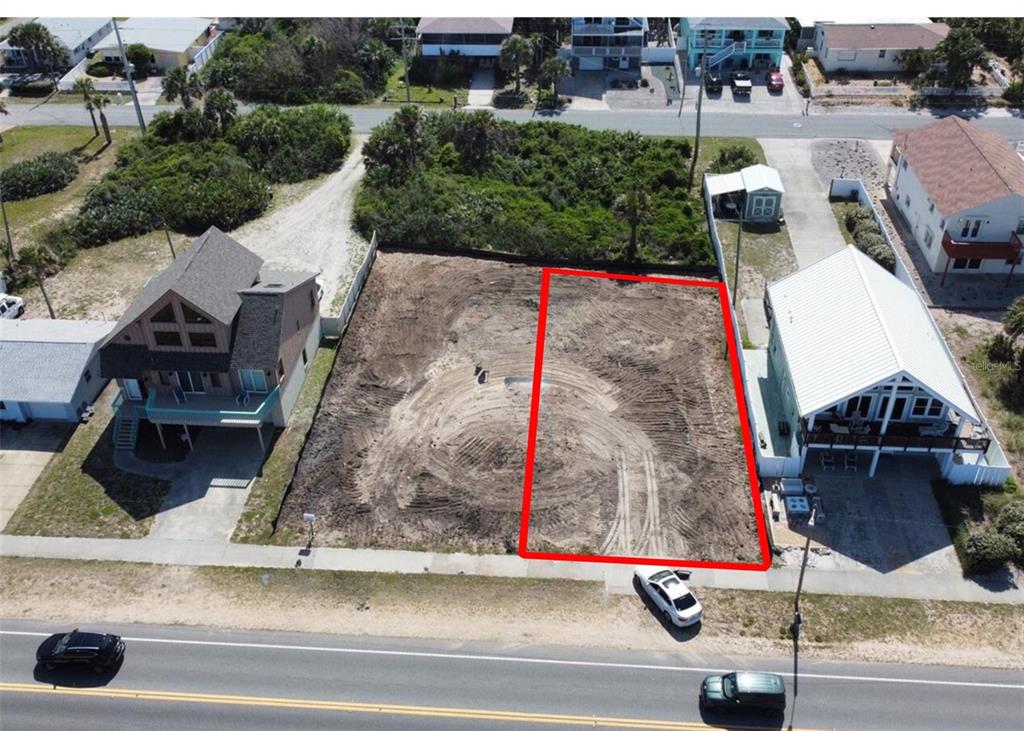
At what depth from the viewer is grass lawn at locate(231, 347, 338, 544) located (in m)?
41.2

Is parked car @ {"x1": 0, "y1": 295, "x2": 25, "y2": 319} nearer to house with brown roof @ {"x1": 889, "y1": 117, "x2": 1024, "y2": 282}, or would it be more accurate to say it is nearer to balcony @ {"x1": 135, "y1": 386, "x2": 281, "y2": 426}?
balcony @ {"x1": 135, "y1": 386, "x2": 281, "y2": 426}

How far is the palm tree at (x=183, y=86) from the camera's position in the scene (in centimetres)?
7612

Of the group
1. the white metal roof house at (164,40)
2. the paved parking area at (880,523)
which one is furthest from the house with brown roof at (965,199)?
the white metal roof house at (164,40)

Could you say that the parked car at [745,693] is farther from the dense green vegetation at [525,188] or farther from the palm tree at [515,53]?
the palm tree at [515,53]

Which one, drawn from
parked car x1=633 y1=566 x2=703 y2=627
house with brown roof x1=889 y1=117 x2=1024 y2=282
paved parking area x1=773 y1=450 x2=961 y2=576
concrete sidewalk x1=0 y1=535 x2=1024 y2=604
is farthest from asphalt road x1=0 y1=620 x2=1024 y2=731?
house with brown roof x1=889 y1=117 x2=1024 y2=282

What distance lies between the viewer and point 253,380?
45.6 meters

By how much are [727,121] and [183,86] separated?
47.1 meters

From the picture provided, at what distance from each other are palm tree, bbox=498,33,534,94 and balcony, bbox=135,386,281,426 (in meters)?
48.0

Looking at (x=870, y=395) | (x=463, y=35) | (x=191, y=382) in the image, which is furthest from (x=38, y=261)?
(x=463, y=35)

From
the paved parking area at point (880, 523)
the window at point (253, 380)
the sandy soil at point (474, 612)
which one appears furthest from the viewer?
the window at point (253, 380)

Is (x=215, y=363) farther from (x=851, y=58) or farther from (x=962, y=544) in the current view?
(x=851, y=58)

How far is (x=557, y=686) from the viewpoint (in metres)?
33.9

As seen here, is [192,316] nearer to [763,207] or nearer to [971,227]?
[763,207]

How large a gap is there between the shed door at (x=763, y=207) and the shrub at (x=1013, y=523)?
2898 cm
